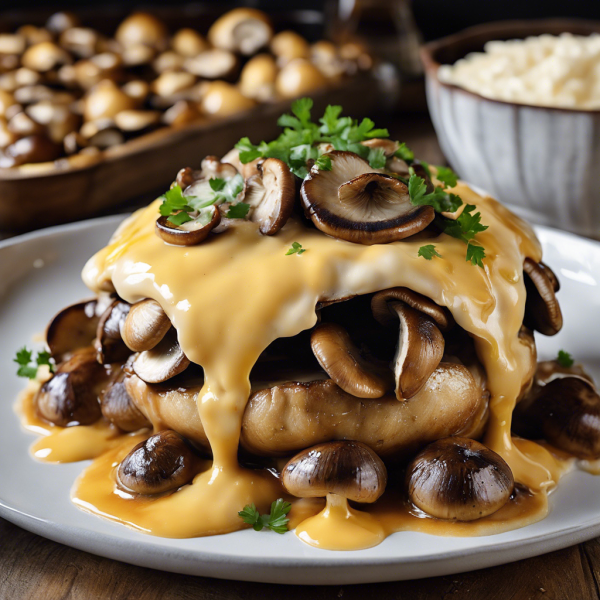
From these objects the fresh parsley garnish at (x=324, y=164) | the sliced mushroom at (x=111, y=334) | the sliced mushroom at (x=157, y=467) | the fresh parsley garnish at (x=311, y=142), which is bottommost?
the sliced mushroom at (x=157, y=467)

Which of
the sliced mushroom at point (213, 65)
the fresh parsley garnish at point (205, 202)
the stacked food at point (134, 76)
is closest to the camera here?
the fresh parsley garnish at point (205, 202)

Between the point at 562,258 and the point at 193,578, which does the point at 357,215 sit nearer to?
the point at 193,578

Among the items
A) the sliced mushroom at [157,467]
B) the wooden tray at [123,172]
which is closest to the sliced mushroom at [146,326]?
the sliced mushroom at [157,467]

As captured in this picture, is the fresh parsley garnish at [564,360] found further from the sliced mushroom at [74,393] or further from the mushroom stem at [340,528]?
the sliced mushroom at [74,393]

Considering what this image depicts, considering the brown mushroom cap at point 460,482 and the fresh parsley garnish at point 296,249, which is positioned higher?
the fresh parsley garnish at point 296,249

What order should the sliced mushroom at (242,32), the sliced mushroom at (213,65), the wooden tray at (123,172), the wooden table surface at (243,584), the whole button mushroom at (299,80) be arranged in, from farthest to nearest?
1. the sliced mushroom at (242,32)
2. the sliced mushroom at (213,65)
3. the whole button mushroom at (299,80)
4. the wooden tray at (123,172)
5. the wooden table surface at (243,584)

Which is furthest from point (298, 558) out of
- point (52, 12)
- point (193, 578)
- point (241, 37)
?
point (52, 12)
